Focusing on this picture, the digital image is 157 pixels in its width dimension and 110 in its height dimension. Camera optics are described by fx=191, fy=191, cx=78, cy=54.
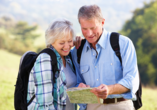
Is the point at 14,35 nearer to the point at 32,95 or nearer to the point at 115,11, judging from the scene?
the point at 115,11

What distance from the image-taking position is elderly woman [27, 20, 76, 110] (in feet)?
8.14

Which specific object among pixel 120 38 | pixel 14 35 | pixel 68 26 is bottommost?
pixel 120 38

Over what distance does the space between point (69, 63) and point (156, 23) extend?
20468 millimetres

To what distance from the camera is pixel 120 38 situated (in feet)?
9.36

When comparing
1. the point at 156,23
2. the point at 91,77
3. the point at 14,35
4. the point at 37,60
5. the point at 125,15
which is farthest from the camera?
the point at 125,15

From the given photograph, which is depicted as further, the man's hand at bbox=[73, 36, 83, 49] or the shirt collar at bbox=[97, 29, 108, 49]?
the man's hand at bbox=[73, 36, 83, 49]

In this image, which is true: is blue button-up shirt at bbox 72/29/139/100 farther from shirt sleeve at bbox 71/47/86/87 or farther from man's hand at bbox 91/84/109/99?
man's hand at bbox 91/84/109/99

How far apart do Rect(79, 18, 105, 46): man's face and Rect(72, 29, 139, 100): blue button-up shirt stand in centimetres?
9

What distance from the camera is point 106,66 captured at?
2895mm

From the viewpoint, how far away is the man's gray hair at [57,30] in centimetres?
276

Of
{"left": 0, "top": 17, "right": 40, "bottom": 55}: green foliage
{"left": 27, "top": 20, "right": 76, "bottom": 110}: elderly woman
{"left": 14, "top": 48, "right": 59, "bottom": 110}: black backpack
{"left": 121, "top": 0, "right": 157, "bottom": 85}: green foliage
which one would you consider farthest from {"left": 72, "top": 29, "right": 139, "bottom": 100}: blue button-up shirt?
{"left": 121, "top": 0, "right": 157, "bottom": 85}: green foliage

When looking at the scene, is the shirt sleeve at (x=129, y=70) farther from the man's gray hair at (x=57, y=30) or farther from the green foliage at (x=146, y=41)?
the green foliage at (x=146, y=41)

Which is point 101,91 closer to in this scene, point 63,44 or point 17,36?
point 63,44

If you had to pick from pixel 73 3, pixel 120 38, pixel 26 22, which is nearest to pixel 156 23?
pixel 73 3
